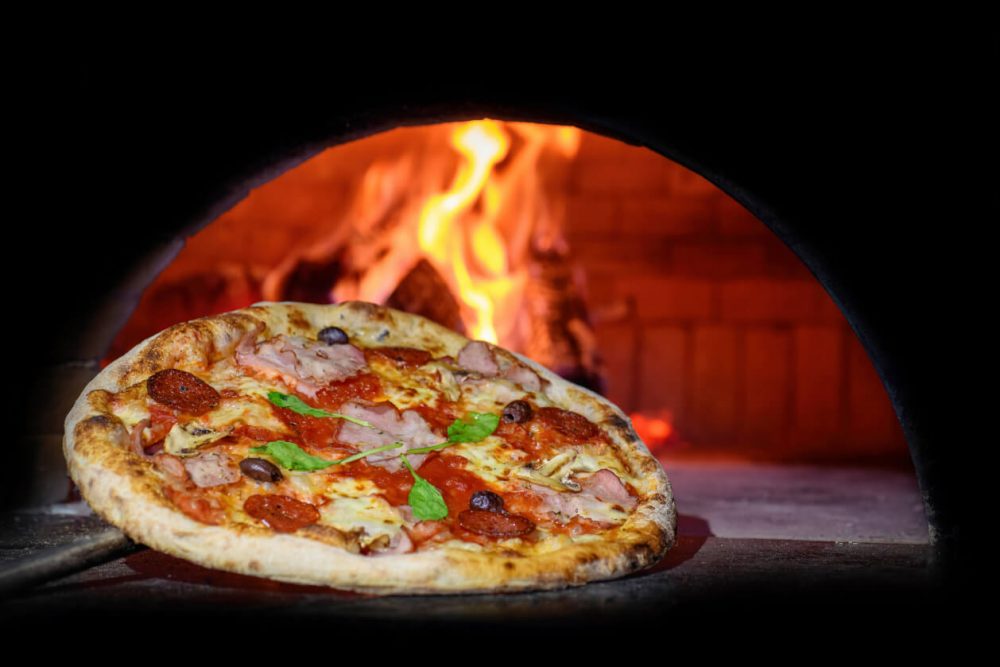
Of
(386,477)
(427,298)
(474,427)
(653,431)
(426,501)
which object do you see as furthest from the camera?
(653,431)

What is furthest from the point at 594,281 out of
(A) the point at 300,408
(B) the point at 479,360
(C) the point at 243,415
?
(C) the point at 243,415

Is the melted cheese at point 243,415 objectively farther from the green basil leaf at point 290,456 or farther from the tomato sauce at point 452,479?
the tomato sauce at point 452,479

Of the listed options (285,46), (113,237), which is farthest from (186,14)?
(113,237)

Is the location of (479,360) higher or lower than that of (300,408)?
higher

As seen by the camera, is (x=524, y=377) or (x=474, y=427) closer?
(x=474, y=427)

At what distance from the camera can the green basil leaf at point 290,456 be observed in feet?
8.23

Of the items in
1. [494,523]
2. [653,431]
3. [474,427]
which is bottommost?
[494,523]

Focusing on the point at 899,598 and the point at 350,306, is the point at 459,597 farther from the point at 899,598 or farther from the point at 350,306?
the point at 350,306

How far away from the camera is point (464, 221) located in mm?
5711

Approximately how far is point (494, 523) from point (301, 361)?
77 centimetres

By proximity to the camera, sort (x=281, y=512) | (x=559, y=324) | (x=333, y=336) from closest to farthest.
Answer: (x=281, y=512), (x=333, y=336), (x=559, y=324)

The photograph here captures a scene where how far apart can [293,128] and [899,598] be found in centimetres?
217

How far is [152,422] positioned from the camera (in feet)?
8.45

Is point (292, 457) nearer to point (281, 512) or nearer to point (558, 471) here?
point (281, 512)
